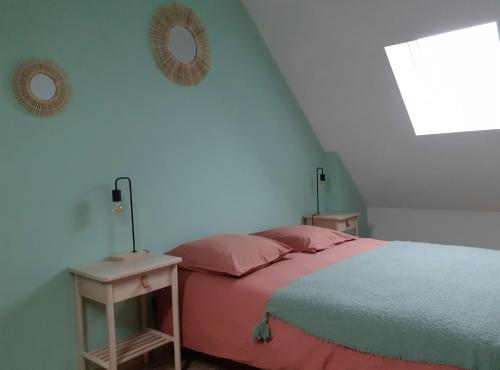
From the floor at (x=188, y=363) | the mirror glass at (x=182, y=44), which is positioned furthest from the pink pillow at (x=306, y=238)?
the mirror glass at (x=182, y=44)

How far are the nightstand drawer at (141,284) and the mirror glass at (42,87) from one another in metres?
0.97

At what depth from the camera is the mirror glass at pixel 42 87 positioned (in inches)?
77.5

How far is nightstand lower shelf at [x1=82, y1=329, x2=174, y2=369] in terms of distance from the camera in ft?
6.57

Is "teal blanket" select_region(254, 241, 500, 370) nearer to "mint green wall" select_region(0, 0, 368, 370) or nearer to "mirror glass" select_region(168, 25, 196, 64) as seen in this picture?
"mint green wall" select_region(0, 0, 368, 370)

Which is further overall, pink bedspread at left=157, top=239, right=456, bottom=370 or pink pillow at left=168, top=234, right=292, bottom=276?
pink pillow at left=168, top=234, right=292, bottom=276

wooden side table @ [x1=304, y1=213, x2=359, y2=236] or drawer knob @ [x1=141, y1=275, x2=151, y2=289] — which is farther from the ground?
wooden side table @ [x1=304, y1=213, x2=359, y2=236]

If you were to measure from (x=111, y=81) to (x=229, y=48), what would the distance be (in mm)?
1088

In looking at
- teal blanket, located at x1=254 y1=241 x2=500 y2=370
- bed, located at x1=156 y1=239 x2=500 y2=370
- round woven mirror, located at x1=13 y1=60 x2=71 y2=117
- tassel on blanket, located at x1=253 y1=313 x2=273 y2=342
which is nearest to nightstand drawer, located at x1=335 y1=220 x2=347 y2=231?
bed, located at x1=156 y1=239 x2=500 y2=370

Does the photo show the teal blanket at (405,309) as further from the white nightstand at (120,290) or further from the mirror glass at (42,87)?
the mirror glass at (42,87)

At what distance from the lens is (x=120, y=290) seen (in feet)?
6.30

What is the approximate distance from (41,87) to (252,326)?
5.03ft

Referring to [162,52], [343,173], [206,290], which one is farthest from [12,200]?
[343,173]

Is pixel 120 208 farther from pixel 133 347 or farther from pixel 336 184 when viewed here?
pixel 336 184

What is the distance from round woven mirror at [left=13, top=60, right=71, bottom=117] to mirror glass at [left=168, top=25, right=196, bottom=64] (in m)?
0.78
